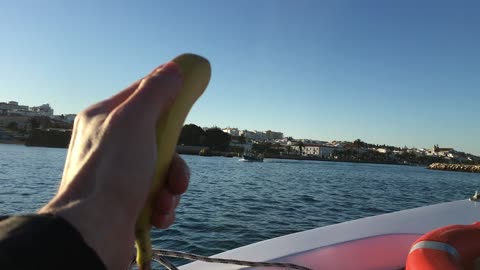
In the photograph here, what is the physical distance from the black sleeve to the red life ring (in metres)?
1.14

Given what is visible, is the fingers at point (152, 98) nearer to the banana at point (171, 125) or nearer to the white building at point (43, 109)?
the banana at point (171, 125)

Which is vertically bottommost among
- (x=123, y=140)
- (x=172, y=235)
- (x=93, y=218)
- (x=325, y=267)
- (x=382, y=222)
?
(x=172, y=235)

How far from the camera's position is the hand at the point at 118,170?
650 millimetres

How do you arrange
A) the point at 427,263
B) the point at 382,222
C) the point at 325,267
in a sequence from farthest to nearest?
the point at 382,222, the point at 325,267, the point at 427,263

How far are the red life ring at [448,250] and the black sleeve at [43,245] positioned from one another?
45.0 inches

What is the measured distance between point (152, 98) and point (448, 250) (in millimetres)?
1212

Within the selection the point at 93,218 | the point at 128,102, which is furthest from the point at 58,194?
the point at 128,102

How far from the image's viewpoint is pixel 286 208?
10297 millimetres

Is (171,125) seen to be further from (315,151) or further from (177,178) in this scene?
(315,151)

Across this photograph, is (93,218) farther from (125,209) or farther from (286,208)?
(286,208)

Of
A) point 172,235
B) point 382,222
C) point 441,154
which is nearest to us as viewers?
point 382,222

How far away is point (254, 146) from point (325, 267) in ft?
299

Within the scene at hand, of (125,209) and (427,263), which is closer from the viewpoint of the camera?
(125,209)

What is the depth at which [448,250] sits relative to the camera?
4.70 feet
